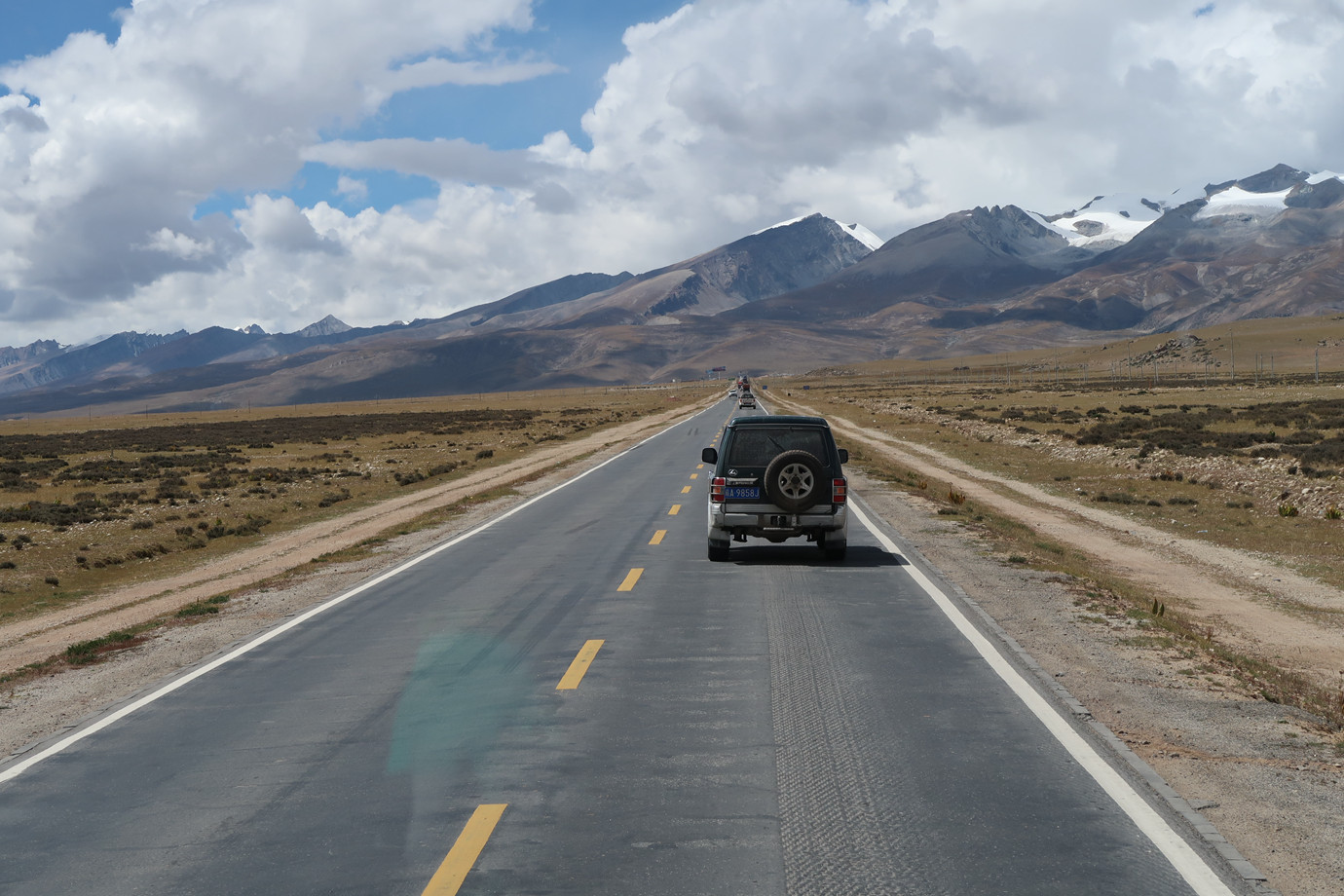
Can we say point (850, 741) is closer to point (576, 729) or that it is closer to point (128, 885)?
point (576, 729)

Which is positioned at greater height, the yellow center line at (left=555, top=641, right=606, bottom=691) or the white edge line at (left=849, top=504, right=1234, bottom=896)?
the yellow center line at (left=555, top=641, right=606, bottom=691)

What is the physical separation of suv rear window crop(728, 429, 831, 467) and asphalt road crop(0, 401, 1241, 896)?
4070 mm

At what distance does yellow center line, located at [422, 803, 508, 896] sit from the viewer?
18.6 feet

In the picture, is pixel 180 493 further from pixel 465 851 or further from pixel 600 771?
pixel 465 851

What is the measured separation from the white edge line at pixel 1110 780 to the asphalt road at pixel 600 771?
0.08 ft

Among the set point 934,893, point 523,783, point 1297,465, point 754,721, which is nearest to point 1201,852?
point 934,893

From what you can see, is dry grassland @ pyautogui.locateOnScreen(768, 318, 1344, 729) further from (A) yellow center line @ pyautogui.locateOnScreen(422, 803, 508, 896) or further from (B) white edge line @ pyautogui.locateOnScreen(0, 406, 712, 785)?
(B) white edge line @ pyautogui.locateOnScreen(0, 406, 712, 785)

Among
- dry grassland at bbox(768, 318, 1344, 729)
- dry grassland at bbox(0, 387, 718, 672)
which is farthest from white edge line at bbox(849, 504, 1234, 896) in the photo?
dry grassland at bbox(0, 387, 718, 672)

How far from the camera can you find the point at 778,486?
16.4 meters

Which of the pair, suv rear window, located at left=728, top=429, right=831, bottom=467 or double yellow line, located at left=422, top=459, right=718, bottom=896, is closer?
double yellow line, located at left=422, top=459, right=718, bottom=896

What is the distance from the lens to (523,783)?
23.7 feet

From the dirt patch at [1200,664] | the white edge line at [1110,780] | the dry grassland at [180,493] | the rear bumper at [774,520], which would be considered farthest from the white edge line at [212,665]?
the dirt patch at [1200,664]

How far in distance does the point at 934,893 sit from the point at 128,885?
4.19m

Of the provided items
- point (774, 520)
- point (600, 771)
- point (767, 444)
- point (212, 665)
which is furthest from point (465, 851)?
point (767, 444)
